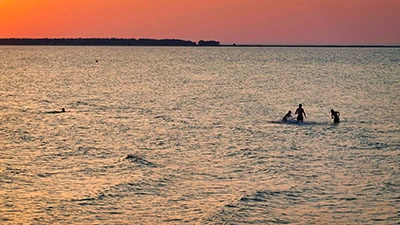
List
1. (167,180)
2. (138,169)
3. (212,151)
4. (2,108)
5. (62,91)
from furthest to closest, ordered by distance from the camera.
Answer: (62,91), (2,108), (212,151), (138,169), (167,180)

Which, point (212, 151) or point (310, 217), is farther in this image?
point (212, 151)

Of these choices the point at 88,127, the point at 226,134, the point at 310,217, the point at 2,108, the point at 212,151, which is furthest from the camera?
the point at 2,108

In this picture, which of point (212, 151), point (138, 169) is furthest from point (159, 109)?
point (138, 169)

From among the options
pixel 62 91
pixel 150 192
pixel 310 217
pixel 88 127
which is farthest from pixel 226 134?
pixel 62 91

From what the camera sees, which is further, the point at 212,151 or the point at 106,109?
the point at 106,109

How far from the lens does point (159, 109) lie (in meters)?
70.0

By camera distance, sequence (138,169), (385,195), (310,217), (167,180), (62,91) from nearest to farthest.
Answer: (310,217), (385,195), (167,180), (138,169), (62,91)

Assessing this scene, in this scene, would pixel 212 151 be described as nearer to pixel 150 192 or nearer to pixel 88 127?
pixel 150 192

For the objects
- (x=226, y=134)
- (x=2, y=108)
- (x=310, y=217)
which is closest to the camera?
(x=310, y=217)

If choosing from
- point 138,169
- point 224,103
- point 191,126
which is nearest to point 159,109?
point 224,103

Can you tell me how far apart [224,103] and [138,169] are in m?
42.5

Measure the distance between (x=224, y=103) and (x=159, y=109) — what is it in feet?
33.4

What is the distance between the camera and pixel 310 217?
25.9 m

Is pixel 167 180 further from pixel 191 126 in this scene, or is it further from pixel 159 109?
pixel 159 109
